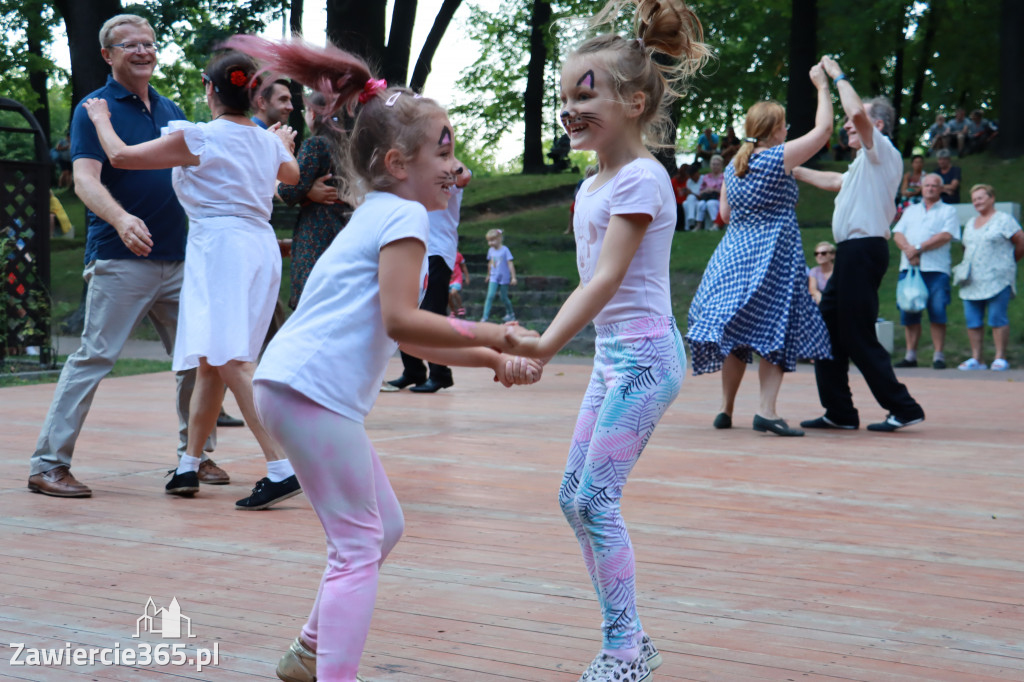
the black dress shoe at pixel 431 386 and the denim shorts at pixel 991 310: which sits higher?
the denim shorts at pixel 991 310

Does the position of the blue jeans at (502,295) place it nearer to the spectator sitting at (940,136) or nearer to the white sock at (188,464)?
the spectator sitting at (940,136)

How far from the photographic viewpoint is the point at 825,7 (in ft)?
93.5

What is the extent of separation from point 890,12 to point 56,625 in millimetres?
27557

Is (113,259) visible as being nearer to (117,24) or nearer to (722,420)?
(117,24)

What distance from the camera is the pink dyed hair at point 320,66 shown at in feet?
9.41

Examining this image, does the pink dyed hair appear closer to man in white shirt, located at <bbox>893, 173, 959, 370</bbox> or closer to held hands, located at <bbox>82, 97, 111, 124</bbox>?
held hands, located at <bbox>82, 97, 111, 124</bbox>

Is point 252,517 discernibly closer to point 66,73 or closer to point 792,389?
point 792,389

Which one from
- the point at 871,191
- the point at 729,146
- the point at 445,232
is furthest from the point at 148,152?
the point at 729,146

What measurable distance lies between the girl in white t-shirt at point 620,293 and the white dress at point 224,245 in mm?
2491

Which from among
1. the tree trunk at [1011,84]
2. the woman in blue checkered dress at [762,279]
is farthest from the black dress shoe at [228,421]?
the tree trunk at [1011,84]

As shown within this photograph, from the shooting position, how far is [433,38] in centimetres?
2686

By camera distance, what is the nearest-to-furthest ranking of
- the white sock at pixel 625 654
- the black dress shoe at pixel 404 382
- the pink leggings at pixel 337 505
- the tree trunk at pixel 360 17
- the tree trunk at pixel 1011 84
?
the pink leggings at pixel 337 505 → the white sock at pixel 625 654 → the black dress shoe at pixel 404 382 → the tree trunk at pixel 360 17 → the tree trunk at pixel 1011 84

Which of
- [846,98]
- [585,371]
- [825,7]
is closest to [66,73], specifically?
[825,7]

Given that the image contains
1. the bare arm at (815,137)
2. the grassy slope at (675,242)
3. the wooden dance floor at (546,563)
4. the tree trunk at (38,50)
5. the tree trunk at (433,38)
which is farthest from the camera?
the tree trunk at (38,50)
